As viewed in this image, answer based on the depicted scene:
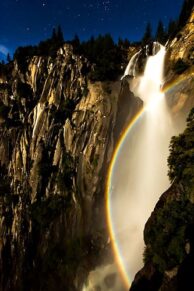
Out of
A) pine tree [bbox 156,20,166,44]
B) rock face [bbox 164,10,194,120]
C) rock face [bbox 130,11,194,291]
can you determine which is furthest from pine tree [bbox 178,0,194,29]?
rock face [bbox 130,11,194,291]

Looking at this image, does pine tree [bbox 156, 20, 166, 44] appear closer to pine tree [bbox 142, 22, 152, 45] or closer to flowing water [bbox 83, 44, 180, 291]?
pine tree [bbox 142, 22, 152, 45]

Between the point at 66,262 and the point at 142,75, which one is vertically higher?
the point at 142,75

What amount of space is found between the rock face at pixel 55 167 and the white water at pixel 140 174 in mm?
2666

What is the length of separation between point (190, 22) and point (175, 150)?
40.1 meters

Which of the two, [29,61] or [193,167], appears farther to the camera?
[29,61]

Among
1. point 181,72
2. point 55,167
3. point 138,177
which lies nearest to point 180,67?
point 181,72

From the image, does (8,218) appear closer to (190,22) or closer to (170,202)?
(170,202)

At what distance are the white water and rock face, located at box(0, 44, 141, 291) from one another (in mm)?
2666

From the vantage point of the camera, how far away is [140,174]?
55.8m

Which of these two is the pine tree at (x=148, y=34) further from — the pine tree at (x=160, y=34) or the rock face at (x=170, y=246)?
the rock face at (x=170, y=246)

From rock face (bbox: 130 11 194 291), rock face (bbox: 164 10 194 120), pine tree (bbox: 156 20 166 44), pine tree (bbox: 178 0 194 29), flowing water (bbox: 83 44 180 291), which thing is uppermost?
pine tree (bbox: 156 20 166 44)

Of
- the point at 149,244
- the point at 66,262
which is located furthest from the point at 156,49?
the point at 149,244

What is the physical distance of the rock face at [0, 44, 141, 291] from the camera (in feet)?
186

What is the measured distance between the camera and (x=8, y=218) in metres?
71.2
